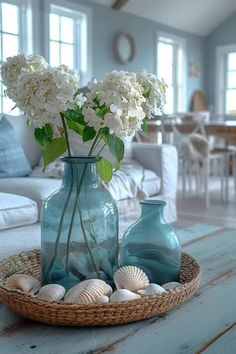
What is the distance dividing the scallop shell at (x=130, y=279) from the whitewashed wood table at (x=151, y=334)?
104mm

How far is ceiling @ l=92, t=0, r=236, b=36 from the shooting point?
21.3 ft

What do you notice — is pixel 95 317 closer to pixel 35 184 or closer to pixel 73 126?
pixel 73 126

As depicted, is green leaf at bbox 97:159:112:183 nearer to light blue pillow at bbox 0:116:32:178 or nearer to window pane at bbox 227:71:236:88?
light blue pillow at bbox 0:116:32:178

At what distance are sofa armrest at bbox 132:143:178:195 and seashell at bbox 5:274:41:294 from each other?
91.9 inches

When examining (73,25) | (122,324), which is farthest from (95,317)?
(73,25)

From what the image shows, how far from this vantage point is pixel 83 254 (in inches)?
44.8

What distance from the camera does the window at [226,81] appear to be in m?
7.89

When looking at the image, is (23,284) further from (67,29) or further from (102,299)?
(67,29)

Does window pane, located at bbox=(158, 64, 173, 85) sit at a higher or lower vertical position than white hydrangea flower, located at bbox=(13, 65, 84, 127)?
higher

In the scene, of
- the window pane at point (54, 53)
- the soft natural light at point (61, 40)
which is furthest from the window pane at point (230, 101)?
the window pane at point (54, 53)

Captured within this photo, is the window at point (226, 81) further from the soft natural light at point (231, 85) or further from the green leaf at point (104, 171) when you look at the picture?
the green leaf at point (104, 171)

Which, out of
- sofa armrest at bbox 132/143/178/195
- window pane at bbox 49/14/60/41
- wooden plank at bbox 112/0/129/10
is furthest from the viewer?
wooden plank at bbox 112/0/129/10

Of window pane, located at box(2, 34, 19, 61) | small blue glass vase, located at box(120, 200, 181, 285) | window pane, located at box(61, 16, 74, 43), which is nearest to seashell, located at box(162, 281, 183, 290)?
small blue glass vase, located at box(120, 200, 181, 285)

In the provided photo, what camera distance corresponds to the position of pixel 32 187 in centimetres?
259
